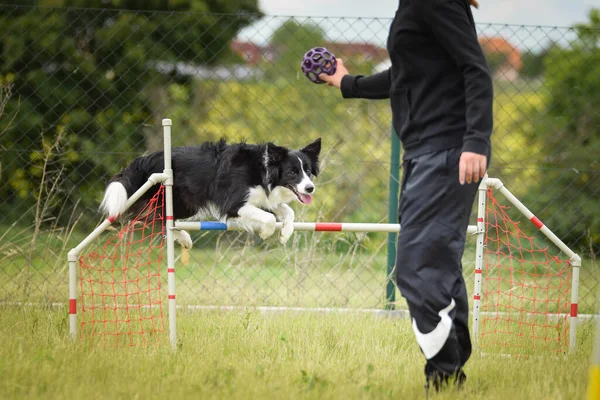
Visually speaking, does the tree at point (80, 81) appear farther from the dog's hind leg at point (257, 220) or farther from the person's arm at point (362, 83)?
the person's arm at point (362, 83)

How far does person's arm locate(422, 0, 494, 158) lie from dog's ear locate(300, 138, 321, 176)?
6.57 feet

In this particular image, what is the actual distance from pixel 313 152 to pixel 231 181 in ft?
2.12

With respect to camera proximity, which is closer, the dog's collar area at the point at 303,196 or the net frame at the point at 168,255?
the net frame at the point at 168,255

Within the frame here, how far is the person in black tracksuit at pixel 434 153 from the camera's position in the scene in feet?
6.88

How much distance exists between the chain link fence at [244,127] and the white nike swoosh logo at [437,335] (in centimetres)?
245

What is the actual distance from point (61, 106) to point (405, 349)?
4.19 metres

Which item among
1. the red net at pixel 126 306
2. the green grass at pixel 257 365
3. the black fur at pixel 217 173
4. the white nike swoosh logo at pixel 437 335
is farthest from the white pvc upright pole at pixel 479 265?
the red net at pixel 126 306

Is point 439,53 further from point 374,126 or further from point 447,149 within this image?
point 374,126

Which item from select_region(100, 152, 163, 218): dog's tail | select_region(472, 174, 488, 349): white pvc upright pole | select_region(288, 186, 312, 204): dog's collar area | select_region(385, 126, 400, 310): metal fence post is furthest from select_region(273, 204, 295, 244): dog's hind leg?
select_region(472, 174, 488, 349): white pvc upright pole

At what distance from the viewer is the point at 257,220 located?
12.1 ft

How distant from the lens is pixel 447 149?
7.13ft

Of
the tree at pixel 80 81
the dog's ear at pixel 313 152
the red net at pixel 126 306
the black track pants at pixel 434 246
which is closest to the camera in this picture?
the black track pants at pixel 434 246

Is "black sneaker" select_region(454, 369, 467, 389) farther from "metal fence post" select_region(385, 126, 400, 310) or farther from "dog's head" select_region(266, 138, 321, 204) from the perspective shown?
"metal fence post" select_region(385, 126, 400, 310)

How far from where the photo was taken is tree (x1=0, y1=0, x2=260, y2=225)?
199 inches
